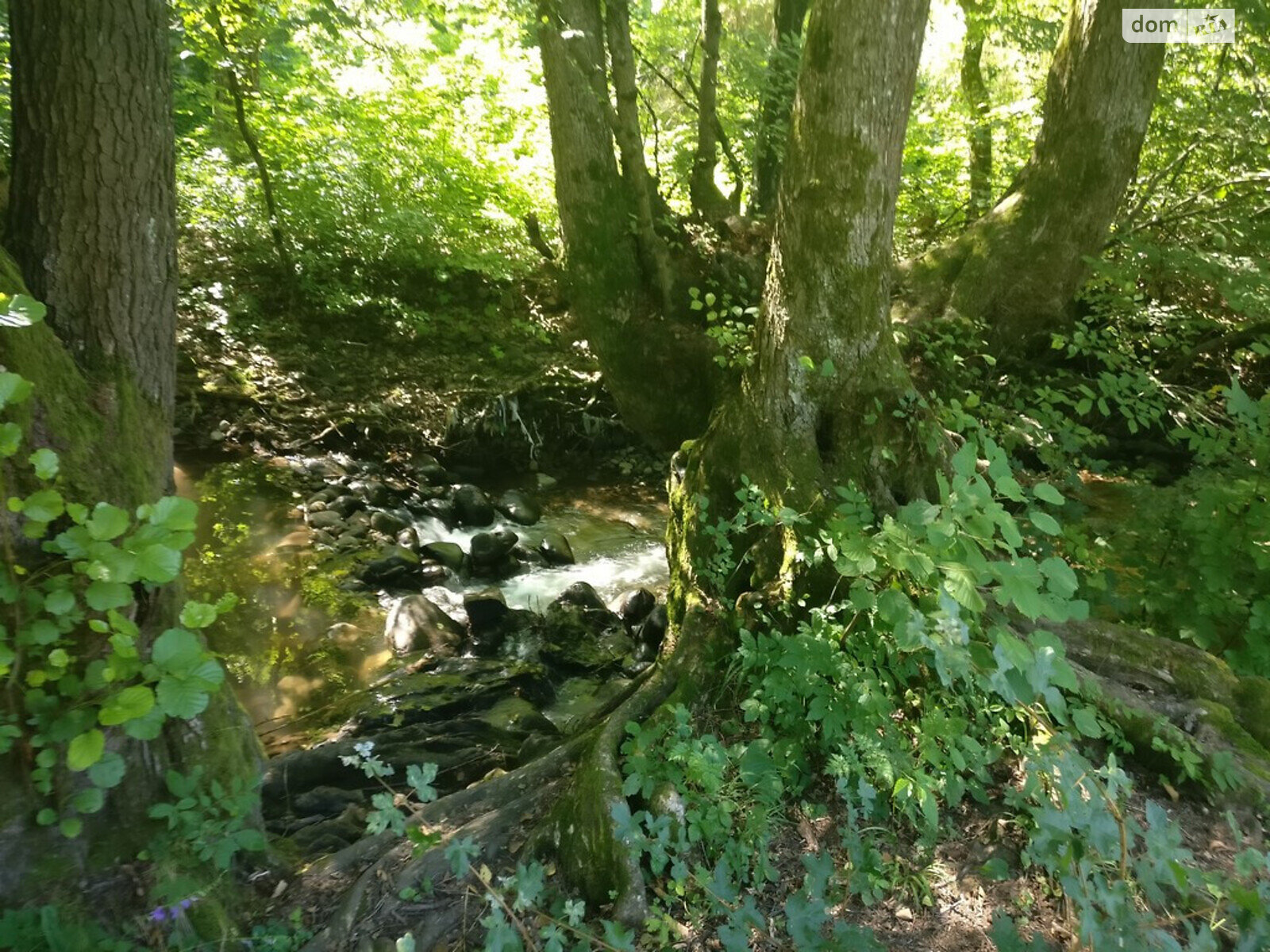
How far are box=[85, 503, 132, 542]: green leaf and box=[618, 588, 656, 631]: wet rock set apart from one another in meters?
4.74

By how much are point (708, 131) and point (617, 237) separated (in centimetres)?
187

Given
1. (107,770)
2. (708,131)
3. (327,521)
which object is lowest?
(327,521)

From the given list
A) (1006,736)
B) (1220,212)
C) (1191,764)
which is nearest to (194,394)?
(1006,736)

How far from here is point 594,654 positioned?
592 centimetres

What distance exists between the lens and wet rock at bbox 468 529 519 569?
22.9ft

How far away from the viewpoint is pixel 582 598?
6.46 metres

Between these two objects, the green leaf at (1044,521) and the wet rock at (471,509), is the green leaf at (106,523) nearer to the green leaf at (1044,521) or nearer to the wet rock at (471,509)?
the green leaf at (1044,521)

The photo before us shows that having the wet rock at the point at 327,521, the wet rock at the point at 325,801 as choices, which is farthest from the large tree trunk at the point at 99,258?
the wet rock at the point at 327,521

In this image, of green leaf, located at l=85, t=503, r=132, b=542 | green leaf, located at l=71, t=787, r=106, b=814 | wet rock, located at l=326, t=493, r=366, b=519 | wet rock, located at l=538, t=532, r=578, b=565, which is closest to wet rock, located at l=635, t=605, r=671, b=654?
wet rock, located at l=538, t=532, r=578, b=565

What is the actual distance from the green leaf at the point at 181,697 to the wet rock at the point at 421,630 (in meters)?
3.81

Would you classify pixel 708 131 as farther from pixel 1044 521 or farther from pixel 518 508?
pixel 1044 521

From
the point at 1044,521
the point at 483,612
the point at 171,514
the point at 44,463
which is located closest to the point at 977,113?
the point at 483,612

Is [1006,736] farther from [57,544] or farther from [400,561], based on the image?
[400,561]

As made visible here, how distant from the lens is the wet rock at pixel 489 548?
6.99 m
